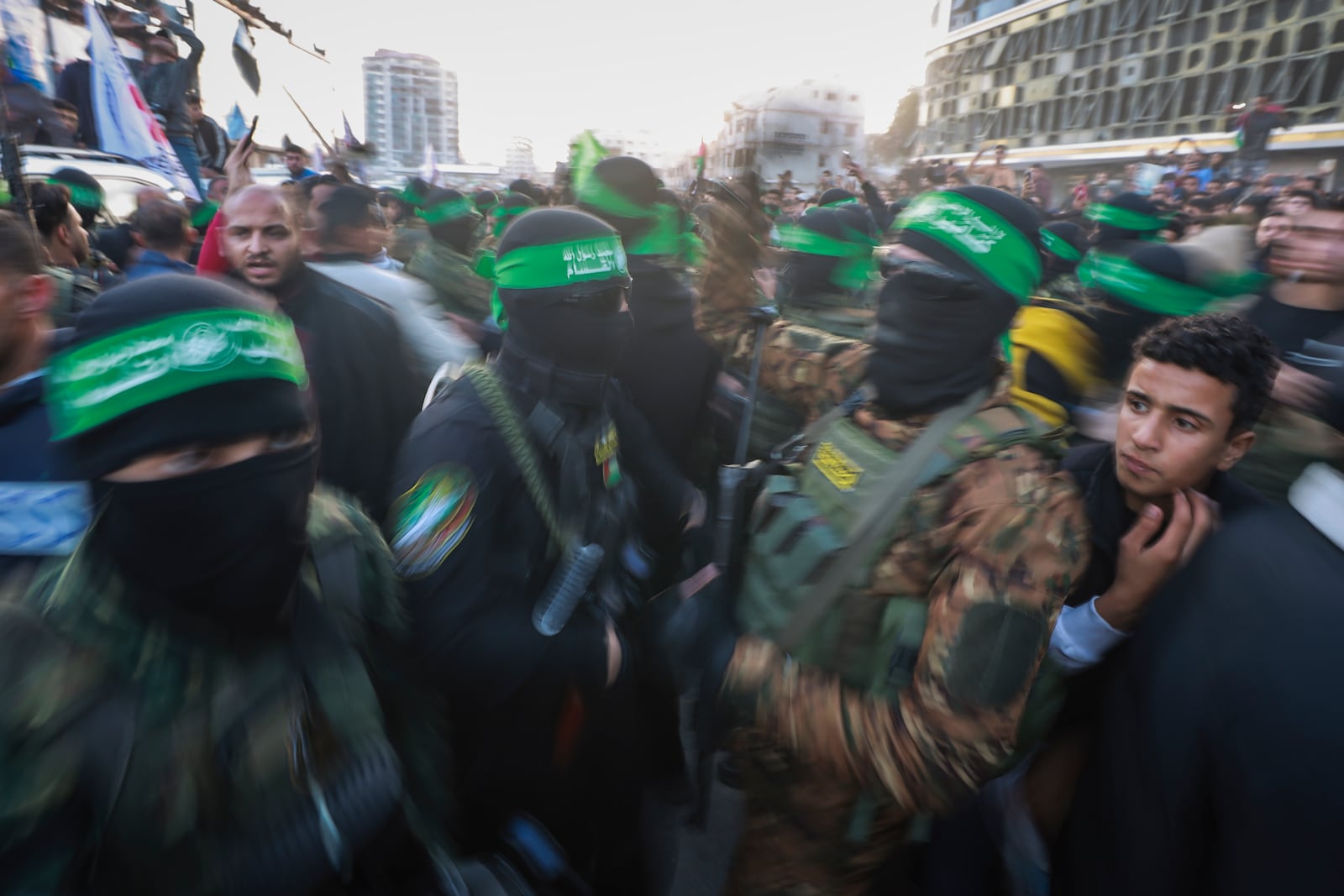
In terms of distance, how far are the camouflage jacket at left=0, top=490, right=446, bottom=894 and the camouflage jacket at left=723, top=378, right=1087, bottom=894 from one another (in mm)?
840

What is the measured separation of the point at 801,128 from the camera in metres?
49.7

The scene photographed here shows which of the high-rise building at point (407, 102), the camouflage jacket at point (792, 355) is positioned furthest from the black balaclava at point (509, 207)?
the high-rise building at point (407, 102)

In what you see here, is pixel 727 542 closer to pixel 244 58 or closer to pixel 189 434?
pixel 189 434

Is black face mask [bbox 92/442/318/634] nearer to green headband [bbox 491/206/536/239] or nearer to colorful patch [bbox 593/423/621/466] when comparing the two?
colorful patch [bbox 593/423/621/466]

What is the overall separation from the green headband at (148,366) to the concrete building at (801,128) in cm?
3755

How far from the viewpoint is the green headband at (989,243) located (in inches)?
63.8

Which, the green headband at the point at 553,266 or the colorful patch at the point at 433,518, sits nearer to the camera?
the colorful patch at the point at 433,518

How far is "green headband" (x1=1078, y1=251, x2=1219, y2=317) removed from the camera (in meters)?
2.68

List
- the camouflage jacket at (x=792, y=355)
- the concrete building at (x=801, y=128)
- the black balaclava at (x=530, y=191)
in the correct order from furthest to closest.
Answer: the concrete building at (x=801, y=128)
the black balaclava at (x=530, y=191)
the camouflage jacket at (x=792, y=355)

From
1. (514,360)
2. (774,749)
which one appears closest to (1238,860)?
(774,749)

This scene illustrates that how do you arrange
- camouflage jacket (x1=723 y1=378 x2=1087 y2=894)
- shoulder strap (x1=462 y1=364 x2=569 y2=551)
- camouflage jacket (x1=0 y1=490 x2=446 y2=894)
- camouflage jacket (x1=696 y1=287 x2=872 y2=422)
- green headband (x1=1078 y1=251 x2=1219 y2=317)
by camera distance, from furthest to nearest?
green headband (x1=1078 y1=251 x2=1219 y2=317) → camouflage jacket (x1=696 y1=287 x2=872 y2=422) → shoulder strap (x1=462 y1=364 x2=569 y2=551) → camouflage jacket (x1=723 y1=378 x2=1087 y2=894) → camouflage jacket (x1=0 y1=490 x2=446 y2=894)

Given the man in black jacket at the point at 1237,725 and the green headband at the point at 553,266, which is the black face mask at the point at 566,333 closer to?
the green headband at the point at 553,266

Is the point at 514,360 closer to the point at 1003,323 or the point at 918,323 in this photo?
the point at 918,323

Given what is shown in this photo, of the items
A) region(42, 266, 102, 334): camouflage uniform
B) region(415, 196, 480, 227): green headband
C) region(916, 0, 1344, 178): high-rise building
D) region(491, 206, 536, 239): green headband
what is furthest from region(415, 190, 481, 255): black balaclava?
region(916, 0, 1344, 178): high-rise building
